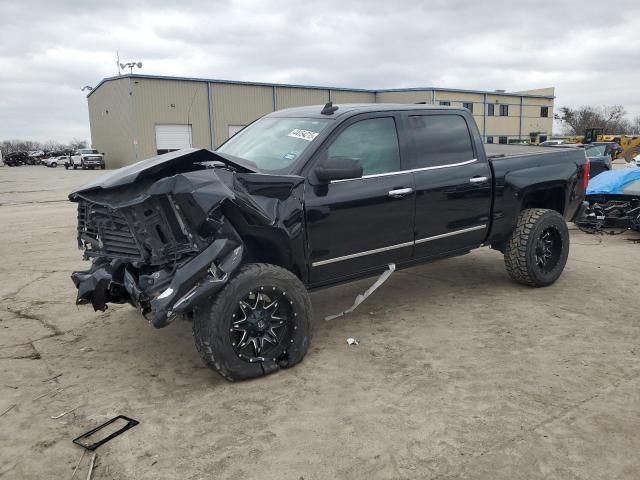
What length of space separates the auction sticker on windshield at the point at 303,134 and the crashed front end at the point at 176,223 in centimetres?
71

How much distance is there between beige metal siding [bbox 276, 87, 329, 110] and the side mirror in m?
38.4

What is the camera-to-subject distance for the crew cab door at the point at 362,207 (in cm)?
407

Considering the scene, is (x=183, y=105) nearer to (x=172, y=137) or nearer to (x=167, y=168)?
(x=172, y=137)

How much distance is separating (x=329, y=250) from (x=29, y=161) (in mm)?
68065

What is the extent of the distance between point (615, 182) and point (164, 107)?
33.7m

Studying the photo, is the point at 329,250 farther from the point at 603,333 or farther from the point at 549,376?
the point at 603,333

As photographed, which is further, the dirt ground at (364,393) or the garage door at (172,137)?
the garage door at (172,137)

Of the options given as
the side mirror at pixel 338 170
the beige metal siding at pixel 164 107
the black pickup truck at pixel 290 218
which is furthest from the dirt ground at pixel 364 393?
the beige metal siding at pixel 164 107

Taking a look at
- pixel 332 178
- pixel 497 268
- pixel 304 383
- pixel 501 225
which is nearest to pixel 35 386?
pixel 304 383

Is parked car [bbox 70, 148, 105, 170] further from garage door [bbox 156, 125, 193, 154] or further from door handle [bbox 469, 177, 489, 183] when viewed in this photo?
door handle [bbox 469, 177, 489, 183]

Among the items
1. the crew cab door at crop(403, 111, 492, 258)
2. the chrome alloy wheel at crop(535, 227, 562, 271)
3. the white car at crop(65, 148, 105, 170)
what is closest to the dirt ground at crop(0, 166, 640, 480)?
the chrome alloy wheel at crop(535, 227, 562, 271)

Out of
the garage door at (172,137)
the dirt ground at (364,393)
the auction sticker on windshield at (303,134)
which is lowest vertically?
the dirt ground at (364,393)

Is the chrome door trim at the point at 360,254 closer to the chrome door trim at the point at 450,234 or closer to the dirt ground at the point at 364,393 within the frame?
the chrome door trim at the point at 450,234

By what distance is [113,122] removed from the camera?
41.9 meters
